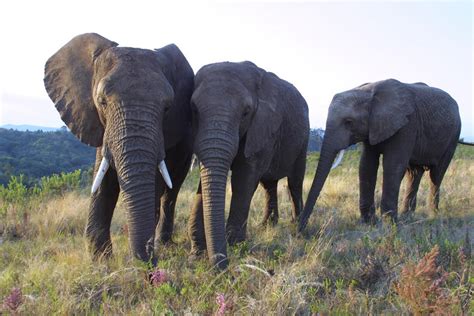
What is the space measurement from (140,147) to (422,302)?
2.68 m

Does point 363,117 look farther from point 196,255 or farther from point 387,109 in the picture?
point 196,255

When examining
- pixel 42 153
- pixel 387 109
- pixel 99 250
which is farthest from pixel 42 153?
pixel 99 250

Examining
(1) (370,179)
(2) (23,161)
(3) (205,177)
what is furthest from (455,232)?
(2) (23,161)

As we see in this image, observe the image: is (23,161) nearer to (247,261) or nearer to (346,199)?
(346,199)

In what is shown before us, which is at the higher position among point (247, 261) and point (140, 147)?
point (140, 147)

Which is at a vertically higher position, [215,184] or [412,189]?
[215,184]

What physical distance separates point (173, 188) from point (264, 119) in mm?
1605

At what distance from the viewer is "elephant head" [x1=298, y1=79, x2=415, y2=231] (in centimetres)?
Answer: 771

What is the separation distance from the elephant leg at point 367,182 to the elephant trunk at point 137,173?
4807 millimetres

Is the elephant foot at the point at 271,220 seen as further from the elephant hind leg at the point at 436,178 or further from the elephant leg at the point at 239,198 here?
the elephant hind leg at the point at 436,178

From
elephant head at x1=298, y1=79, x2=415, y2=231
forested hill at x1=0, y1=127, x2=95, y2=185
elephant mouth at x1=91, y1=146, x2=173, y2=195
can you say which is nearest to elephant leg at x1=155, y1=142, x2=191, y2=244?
elephant mouth at x1=91, y1=146, x2=173, y2=195

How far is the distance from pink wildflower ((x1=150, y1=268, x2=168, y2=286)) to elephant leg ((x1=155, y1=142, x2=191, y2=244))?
1.75 meters

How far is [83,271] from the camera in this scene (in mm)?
4656

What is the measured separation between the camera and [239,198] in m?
5.77
